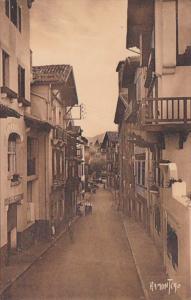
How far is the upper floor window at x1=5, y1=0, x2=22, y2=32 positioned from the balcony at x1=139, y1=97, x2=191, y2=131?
6357mm

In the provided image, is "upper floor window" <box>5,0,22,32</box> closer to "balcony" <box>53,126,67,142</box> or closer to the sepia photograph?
the sepia photograph

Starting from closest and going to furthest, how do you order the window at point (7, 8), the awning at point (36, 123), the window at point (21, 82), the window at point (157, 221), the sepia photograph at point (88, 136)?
the sepia photograph at point (88, 136), the window at point (7, 8), the window at point (157, 221), the window at point (21, 82), the awning at point (36, 123)

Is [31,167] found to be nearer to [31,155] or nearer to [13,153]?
[31,155]

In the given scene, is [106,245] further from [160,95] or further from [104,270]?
[160,95]

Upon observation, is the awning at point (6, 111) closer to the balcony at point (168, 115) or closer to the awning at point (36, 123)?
the balcony at point (168, 115)

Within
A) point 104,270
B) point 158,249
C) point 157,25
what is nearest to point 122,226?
point 158,249

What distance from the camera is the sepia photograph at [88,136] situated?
465 inches

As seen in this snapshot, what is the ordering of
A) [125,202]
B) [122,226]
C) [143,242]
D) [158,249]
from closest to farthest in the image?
[158,249]
[143,242]
[122,226]
[125,202]

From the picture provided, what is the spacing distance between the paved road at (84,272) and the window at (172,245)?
1.51 meters

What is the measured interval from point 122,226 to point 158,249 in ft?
37.5

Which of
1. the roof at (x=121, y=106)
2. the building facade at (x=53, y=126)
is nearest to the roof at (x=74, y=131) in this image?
the building facade at (x=53, y=126)

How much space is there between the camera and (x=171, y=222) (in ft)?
43.2

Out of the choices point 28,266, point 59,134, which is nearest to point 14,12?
point 59,134

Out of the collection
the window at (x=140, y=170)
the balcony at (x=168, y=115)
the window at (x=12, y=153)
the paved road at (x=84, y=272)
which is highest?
the balcony at (x=168, y=115)
